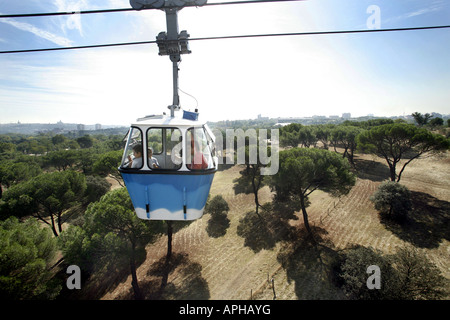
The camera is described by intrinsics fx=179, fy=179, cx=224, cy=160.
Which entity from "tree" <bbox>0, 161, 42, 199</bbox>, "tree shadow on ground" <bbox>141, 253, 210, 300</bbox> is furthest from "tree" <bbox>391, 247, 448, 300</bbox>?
"tree" <bbox>0, 161, 42, 199</bbox>

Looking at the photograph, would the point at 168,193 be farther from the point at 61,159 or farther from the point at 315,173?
the point at 61,159

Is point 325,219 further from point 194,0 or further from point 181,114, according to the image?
point 194,0

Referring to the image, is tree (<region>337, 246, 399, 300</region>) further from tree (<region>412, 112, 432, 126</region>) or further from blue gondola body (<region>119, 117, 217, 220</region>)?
tree (<region>412, 112, 432, 126</region>)

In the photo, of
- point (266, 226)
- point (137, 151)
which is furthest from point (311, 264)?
point (137, 151)

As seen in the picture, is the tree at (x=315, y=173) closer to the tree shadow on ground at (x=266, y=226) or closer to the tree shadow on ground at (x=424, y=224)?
the tree shadow on ground at (x=266, y=226)

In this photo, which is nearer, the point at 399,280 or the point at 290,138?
the point at 399,280
